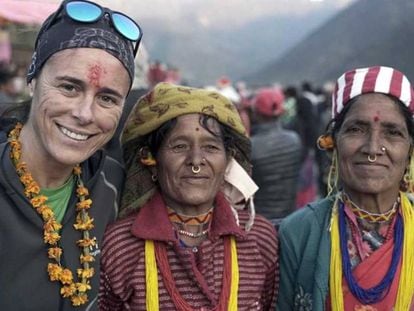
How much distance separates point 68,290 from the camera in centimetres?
186

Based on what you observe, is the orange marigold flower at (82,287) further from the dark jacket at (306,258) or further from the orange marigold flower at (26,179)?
the dark jacket at (306,258)

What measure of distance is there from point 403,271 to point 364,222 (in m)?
0.23

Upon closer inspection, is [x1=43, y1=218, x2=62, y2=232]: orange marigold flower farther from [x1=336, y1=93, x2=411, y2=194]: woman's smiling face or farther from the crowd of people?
[x1=336, y1=93, x2=411, y2=194]: woman's smiling face

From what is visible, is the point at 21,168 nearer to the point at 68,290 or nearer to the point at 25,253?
the point at 25,253

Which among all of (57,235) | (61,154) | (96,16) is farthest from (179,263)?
(96,16)

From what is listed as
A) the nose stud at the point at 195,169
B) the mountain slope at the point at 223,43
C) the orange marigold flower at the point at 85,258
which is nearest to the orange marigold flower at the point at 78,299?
the orange marigold flower at the point at 85,258

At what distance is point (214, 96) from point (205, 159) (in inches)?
10.5

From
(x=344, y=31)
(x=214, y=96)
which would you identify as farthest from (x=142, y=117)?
(x=344, y=31)

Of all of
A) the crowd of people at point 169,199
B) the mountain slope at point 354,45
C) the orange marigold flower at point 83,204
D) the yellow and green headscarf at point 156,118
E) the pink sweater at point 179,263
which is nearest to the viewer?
the crowd of people at point 169,199

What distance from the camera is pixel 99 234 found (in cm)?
206

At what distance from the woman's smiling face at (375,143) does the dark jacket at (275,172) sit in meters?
2.15

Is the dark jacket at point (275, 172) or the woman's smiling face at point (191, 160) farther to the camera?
the dark jacket at point (275, 172)

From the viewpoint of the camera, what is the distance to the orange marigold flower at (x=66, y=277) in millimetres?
1851

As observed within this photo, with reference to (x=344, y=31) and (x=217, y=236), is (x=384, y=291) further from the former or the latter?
(x=344, y=31)
